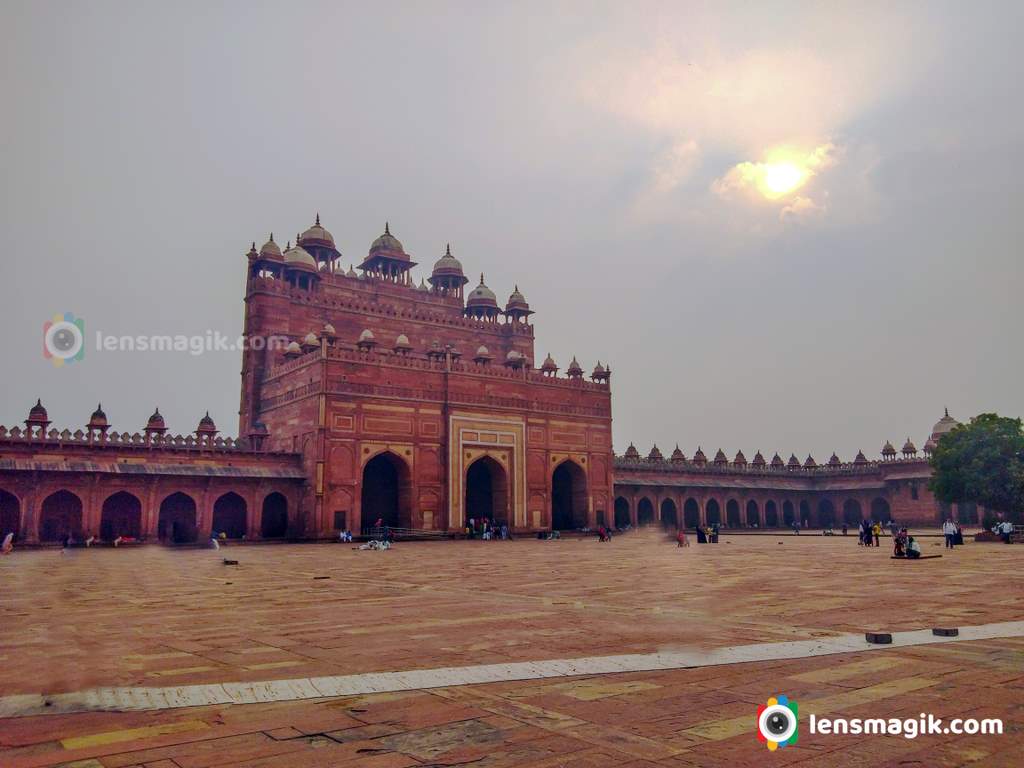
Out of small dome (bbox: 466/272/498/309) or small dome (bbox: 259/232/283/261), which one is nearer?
small dome (bbox: 259/232/283/261)

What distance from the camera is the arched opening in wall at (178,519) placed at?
31844mm

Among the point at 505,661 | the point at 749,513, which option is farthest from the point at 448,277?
the point at 505,661

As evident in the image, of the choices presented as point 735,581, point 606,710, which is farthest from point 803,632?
point 735,581

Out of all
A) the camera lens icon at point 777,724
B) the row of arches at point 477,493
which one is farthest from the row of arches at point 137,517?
the camera lens icon at point 777,724

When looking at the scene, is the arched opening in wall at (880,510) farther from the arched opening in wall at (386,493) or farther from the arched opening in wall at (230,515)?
the arched opening in wall at (230,515)

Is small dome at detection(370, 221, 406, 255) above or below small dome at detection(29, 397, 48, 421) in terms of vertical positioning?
above

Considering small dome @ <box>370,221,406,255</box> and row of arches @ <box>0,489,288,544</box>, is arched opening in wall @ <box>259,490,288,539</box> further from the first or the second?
small dome @ <box>370,221,406,255</box>

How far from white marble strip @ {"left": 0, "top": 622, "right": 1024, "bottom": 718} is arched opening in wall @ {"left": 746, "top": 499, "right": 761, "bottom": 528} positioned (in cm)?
5124

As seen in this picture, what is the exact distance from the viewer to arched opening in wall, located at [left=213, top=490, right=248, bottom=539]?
1328 inches

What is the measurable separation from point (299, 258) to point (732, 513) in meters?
33.9

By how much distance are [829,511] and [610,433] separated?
76.9 ft

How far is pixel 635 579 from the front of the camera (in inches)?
520

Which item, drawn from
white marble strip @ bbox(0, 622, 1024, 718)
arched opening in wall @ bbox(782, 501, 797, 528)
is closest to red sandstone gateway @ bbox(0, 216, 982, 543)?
arched opening in wall @ bbox(782, 501, 797, 528)

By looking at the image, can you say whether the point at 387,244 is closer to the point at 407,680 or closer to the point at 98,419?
the point at 98,419
